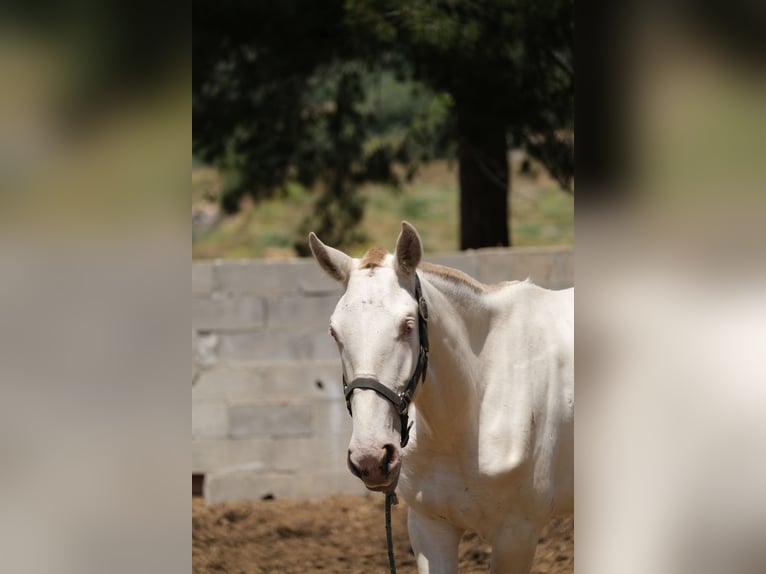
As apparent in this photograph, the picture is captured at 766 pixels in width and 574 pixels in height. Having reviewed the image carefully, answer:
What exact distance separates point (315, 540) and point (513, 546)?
2.78 metres

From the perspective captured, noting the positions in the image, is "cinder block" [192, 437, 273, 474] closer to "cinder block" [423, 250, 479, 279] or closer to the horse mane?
"cinder block" [423, 250, 479, 279]

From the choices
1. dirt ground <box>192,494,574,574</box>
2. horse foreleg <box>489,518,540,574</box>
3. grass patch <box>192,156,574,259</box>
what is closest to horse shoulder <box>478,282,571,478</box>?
horse foreleg <box>489,518,540,574</box>

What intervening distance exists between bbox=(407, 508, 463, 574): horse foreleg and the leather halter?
58cm

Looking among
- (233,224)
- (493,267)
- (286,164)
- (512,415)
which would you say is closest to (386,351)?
(512,415)

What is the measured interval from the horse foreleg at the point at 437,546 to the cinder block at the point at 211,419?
10.6 ft

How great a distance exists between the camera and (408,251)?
2.99 m

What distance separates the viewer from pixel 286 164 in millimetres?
8469

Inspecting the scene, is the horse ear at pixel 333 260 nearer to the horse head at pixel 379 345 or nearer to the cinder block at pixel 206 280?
the horse head at pixel 379 345

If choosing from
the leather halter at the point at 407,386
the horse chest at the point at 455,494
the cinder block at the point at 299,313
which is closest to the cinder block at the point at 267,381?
the cinder block at the point at 299,313

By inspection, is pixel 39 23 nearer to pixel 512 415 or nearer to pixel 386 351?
pixel 386 351

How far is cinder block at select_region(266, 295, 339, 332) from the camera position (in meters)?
6.54

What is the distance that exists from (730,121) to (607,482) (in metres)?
0.44

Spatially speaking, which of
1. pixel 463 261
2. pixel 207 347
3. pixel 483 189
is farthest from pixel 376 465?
pixel 483 189

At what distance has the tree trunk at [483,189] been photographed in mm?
7820
